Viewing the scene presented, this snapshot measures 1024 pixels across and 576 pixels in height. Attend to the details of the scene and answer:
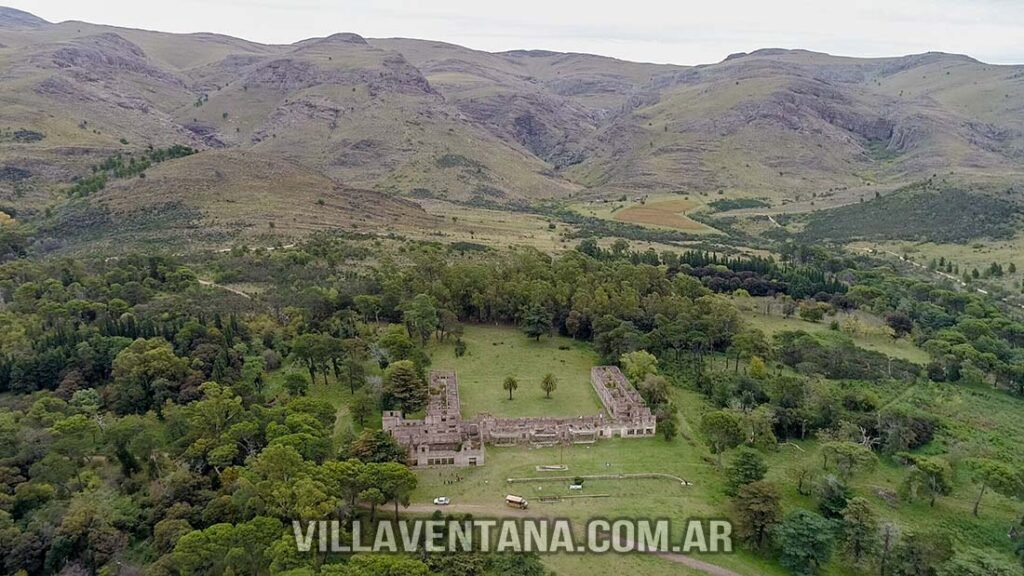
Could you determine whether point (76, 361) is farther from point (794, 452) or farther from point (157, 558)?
point (794, 452)

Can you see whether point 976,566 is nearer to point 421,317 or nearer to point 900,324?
point 900,324

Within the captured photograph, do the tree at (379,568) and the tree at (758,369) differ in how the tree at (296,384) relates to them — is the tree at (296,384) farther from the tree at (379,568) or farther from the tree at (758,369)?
the tree at (758,369)

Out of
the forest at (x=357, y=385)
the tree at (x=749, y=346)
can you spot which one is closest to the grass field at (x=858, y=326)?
the forest at (x=357, y=385)

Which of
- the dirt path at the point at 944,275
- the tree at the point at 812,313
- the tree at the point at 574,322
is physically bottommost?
the tree at the point at 574,322

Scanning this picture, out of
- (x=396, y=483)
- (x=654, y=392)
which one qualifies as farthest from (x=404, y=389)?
(x=654, y=392)

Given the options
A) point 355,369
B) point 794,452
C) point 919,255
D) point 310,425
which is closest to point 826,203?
point 919,255
